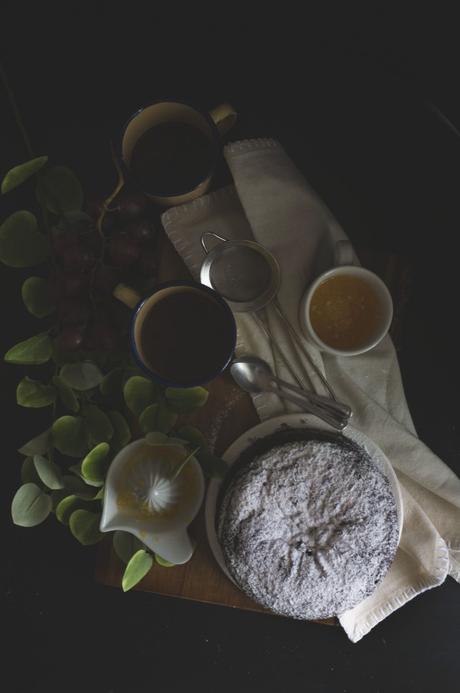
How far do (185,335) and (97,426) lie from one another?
20cm

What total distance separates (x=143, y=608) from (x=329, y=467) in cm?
63

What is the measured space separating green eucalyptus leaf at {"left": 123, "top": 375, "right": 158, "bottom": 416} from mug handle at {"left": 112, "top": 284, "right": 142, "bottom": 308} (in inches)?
4.8

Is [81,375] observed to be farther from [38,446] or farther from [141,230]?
[141,230]

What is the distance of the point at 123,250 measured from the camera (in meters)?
1.08

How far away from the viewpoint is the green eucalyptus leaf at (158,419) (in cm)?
102

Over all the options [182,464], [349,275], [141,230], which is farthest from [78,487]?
[349,275]

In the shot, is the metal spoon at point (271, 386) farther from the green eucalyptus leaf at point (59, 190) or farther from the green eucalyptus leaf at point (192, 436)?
the green eucalyptus leaf at point (59, 190)

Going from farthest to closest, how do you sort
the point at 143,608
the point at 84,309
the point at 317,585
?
1. the point at 143,608
2. the point at 84,309
3. the point at 317,585

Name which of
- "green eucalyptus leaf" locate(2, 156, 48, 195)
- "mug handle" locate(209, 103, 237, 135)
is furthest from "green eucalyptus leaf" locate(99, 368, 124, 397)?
"mug handle" locate(209, 103, 237, 135)

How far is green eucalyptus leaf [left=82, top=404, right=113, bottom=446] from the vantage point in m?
1.02

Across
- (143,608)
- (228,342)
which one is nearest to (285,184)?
(228,342)

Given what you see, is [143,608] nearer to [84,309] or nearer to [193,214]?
[84,309]

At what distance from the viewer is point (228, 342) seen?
40.0 inches

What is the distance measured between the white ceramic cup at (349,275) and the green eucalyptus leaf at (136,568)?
17.3 inches
